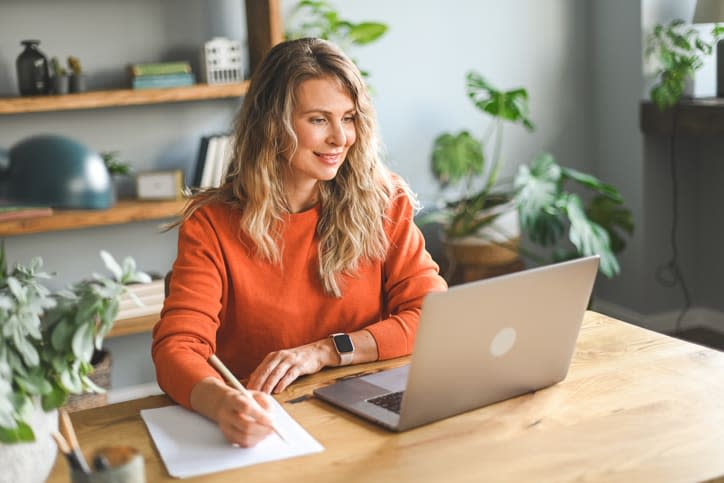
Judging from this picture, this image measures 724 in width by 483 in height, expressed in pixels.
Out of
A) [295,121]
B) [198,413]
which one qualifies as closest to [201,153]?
[295,121]

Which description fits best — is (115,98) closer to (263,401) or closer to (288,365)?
(288,365)

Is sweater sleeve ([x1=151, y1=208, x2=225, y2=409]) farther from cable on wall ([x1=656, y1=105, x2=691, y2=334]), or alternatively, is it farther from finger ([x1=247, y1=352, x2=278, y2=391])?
cable on wall ([x1=656, y1=105, x2=691, y2=334])

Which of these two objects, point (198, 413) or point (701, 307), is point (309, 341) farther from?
point (701, 307)

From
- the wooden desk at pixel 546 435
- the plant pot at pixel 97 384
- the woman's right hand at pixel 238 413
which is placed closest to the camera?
the wooden desk at pixel 546 435

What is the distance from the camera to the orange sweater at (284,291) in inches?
70.2

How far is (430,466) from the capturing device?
1.25m

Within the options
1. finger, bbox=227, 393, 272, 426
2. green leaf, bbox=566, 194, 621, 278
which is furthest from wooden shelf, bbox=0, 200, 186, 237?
finger, bbox=227, 393, 272, 426

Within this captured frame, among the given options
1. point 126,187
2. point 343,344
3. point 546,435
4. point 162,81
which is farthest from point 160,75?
point 546,435

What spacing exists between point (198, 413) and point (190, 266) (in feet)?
1.28

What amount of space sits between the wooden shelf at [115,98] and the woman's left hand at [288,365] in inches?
69.3

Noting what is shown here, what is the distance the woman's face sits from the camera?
190 cm

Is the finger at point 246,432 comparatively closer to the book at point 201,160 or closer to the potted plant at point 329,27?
the book at point 201,160

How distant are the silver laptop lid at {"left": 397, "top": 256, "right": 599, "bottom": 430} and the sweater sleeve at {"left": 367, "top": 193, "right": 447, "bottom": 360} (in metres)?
0.39

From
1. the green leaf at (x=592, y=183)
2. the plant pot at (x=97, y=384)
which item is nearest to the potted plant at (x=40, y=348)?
the plant pot at (x=97, y=384)
